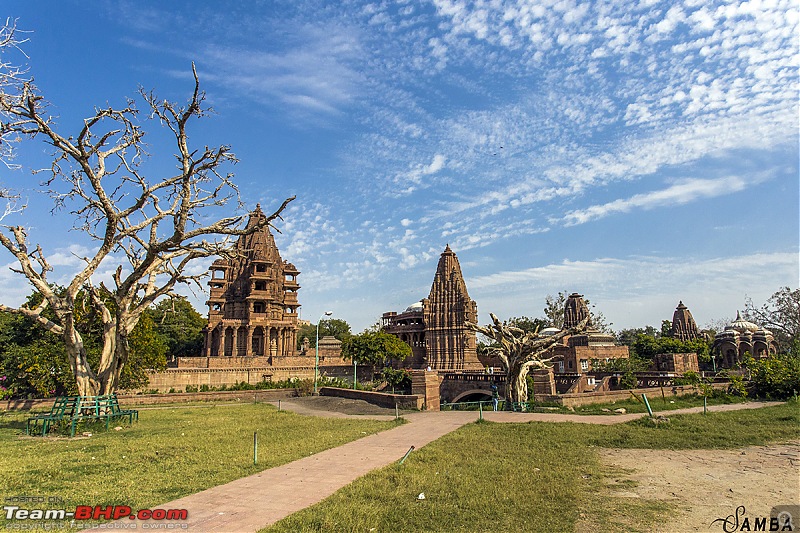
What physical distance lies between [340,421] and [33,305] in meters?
20.3

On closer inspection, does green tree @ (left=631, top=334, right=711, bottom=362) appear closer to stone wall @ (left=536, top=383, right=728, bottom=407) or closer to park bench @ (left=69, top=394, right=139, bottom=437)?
stone wall @ (left=536, top=383, right=728, bottom=407)

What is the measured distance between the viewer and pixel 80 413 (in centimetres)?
1641

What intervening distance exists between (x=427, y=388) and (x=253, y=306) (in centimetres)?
3403

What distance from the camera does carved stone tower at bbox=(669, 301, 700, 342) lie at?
229 ft

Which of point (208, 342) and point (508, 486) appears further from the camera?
point (208, 342)

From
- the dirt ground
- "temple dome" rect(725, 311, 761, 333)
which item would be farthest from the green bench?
"temple dome" rect(725, 311, 761, 333)

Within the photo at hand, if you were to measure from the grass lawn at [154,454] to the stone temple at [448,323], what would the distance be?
3513cm

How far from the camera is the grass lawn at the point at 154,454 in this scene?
875cm

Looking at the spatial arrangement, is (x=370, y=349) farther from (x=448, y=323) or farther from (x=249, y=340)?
(x=249, y=340)

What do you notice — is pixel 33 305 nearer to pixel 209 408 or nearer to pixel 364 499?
pixel 209 408

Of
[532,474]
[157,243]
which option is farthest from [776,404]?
[157,243]

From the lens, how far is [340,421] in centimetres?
1950

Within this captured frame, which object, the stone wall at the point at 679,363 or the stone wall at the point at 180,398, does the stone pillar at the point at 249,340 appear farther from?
the stone wall at the point at 679,363

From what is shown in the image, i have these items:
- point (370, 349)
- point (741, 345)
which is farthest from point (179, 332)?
point (741, 345)
